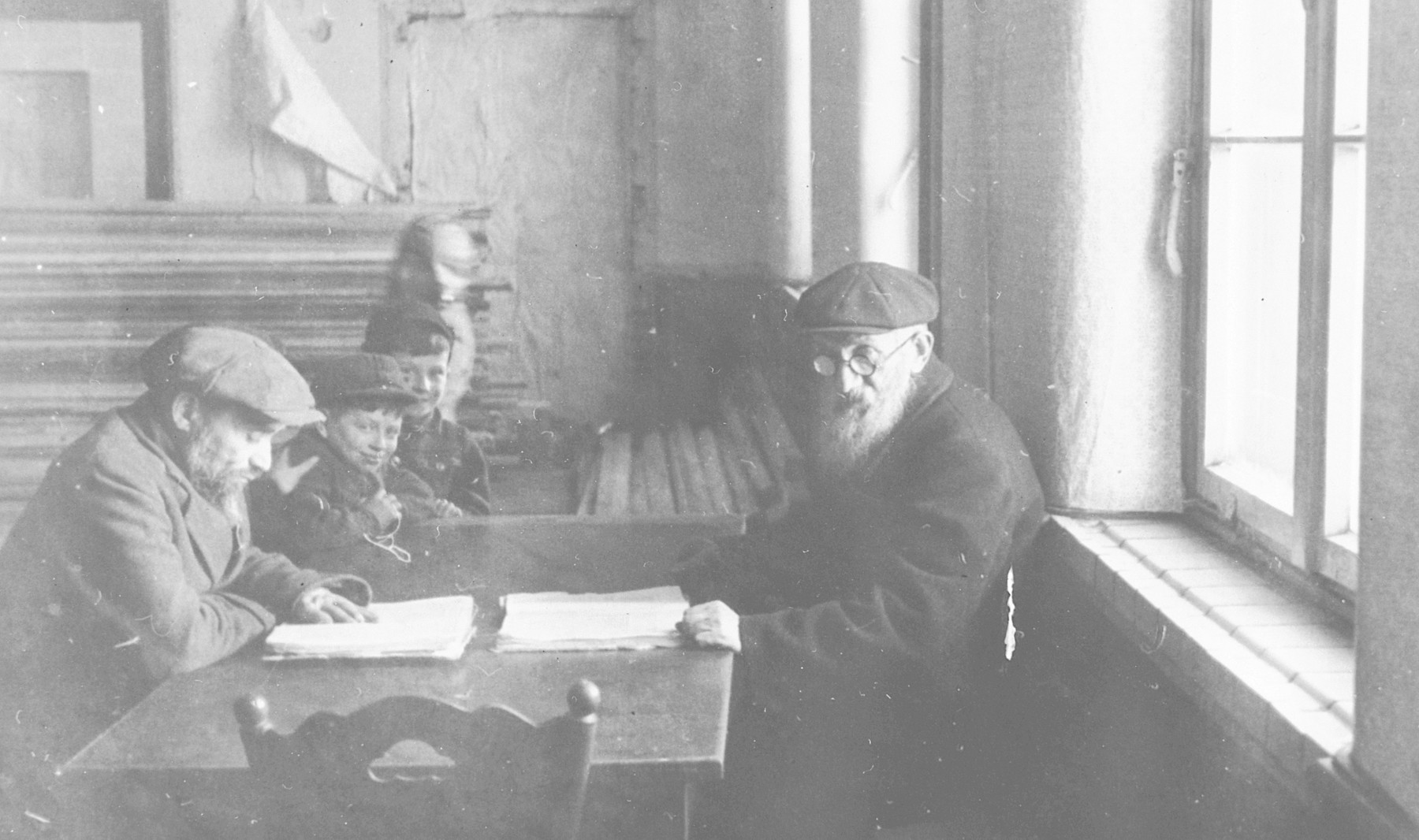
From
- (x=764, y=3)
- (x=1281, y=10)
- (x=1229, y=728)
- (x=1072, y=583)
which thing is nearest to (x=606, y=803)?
(x=1229, y=728)

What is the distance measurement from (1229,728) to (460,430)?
264 cm

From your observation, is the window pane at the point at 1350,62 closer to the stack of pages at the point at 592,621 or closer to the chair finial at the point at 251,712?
the stack of pages at the point at 592,621

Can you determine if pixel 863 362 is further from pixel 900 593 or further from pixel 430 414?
pixel 430 414

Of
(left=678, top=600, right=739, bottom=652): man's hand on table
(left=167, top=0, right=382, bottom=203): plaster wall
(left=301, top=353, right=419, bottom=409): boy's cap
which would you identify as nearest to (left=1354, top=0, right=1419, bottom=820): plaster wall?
(left=678, top=600, right=739, bottom=652): man's hand on table

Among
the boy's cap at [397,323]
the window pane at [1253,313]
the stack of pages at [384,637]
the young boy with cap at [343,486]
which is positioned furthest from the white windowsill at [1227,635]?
the boy's cap at [397,323]

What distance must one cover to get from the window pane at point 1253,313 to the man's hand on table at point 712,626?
866 mm

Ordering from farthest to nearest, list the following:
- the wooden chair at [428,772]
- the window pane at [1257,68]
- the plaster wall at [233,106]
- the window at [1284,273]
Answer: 1. the plaster wall at [233,106]
2. the window pane at [1257,68]
3. the window at [1284,273]
4. the wooden chair at [428,772]

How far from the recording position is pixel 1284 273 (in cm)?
218

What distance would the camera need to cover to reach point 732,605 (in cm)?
301

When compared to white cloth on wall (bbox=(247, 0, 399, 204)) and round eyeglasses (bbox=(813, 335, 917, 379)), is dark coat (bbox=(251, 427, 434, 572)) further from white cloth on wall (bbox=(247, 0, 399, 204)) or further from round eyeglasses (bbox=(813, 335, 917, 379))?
white cloth on wall (bbox=(247, 0, 399, 204))

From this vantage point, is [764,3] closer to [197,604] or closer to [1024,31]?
[1024,31]

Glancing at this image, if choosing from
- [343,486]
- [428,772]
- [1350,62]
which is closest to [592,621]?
[428,772]

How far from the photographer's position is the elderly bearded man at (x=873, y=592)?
259 cm

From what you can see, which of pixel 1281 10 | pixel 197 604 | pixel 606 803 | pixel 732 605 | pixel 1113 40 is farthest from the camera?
pixel 732 605
